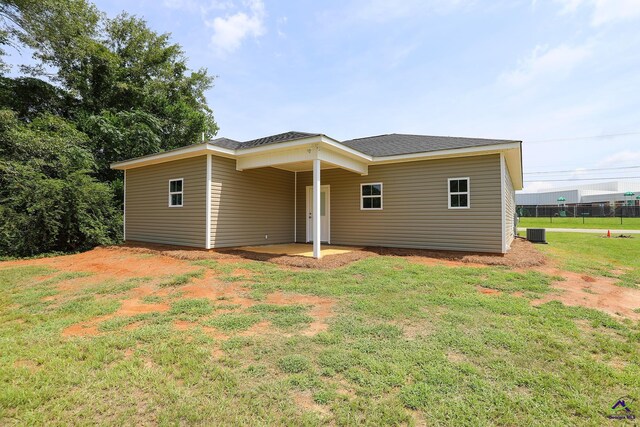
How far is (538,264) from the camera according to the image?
24.7 feet

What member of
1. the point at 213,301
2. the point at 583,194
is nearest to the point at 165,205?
the point at 213,301

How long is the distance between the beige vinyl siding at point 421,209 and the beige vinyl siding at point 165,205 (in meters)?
4.43

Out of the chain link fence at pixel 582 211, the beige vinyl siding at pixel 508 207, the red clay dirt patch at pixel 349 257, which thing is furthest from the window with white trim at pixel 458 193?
the chain link fence at pixel 582 211

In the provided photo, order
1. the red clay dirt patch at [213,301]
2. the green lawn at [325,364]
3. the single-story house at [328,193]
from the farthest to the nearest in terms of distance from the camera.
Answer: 1. the single-story house at [328,193]
2. the red clay dirt patch at [213,301]
3. the green lawn at [325,364]

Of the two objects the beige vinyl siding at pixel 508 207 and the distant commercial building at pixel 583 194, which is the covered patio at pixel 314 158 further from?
the distant commercial building at pixel 583 194

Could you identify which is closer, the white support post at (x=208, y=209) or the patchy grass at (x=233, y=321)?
the patchy grass at (x=233, y=321)

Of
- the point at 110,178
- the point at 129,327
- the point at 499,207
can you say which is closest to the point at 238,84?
the point at 110,178

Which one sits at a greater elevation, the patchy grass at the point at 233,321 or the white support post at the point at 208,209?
the white support post at the point at 208,209

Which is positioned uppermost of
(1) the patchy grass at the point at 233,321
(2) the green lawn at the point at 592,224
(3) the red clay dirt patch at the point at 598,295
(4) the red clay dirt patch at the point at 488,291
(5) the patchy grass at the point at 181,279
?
(2) the green lawn at the point at 592,224

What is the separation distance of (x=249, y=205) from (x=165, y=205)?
116 inches

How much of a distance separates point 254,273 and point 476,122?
61.7ft

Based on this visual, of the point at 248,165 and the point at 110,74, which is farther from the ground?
the point at 110,74

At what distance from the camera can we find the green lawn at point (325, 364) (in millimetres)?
2094

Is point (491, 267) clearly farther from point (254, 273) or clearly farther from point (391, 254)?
point (254, 273)
